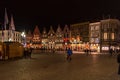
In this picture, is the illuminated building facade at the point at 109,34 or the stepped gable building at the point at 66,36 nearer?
the illuminated building facade at the point at 109,34

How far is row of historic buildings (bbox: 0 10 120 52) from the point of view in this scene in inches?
3602

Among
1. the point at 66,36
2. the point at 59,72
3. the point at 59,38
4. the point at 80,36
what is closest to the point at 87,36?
the point at 80,36

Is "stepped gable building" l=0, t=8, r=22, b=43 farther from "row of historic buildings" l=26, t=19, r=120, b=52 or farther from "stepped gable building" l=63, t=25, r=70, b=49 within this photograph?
"stepped gable building" l=63, t=25, r=70, b=49

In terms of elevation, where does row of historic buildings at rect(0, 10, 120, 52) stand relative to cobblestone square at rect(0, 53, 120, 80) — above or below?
above

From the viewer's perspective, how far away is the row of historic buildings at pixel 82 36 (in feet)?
300

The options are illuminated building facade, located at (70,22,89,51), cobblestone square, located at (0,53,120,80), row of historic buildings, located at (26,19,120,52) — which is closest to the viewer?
cobblestone square, located at (0,53,120,80)

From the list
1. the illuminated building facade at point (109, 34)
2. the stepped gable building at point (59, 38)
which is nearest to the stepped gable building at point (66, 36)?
the stepped gable building at point (59, 38)

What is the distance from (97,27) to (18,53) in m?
61.0

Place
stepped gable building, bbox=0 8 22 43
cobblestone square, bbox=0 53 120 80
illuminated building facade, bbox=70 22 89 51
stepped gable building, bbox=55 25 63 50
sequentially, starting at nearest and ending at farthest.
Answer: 1. cobblestone square, bbox=0 53 120 80
2. stepped gable building, bbox=0 8 22 43
3. illuminated building facade, bbox=70 22 89 51
4. stepped gable building, bbox=55 25 63 50

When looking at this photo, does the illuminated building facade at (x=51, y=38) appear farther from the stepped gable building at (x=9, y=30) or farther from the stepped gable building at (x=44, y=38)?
the stepped gable building at (x=9, y=30)

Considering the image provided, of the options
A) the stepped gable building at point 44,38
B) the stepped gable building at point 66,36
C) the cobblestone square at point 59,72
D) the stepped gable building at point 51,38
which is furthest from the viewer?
the stepped gable building at point 44,38

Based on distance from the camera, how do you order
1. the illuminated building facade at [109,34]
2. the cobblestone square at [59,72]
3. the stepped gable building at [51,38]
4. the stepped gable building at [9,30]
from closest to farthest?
the cobblestone square at [59,72] < the stepped gable building at [9,30] < the illuminated building facade at [109,34] < the stepped gable building at [51,38]

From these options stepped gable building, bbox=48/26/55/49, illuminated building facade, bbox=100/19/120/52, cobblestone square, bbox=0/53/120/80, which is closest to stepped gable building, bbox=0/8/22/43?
stepped gable building, bbox=48/26/55/49

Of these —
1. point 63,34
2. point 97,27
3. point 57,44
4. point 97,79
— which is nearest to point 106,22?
point 97,27
